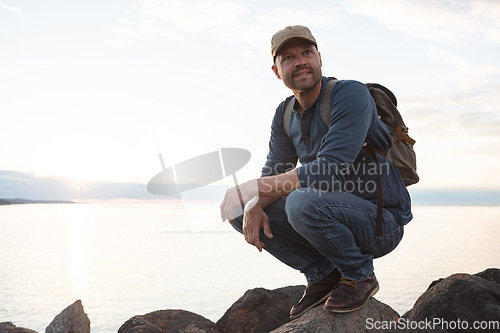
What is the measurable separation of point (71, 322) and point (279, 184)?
3283mm

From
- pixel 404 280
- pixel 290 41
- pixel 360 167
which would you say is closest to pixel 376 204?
pixel 360 167

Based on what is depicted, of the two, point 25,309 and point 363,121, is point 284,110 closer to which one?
point 363,121

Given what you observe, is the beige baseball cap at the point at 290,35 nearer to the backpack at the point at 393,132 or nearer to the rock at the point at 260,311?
the backpack at the point at 393,132

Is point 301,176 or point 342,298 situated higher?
point 301,176

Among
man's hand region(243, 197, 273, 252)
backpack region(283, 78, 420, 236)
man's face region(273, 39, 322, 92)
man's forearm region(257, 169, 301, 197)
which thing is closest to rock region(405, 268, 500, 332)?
backpack region(283, 78, 420, 236)

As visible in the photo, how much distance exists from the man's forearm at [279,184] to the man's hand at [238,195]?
56 millimetres

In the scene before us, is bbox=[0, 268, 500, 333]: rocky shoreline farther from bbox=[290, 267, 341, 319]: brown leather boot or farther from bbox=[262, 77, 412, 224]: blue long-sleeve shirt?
bbox=[262, 77, 412, 224]: blue long-sleeve shirt

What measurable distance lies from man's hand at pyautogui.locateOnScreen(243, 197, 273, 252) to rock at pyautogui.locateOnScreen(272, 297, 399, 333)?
2.32 ft

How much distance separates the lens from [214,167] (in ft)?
14.0

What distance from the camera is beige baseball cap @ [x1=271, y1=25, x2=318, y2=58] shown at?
3611mm

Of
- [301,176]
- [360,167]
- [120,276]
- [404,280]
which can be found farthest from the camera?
[120,276]

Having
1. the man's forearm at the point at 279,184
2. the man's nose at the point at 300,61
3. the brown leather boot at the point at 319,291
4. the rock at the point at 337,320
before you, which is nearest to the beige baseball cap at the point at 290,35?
the man's nose at the point at 300,61

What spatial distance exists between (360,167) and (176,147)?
1.77m

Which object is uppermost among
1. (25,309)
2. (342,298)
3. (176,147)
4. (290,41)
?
(290,41)
